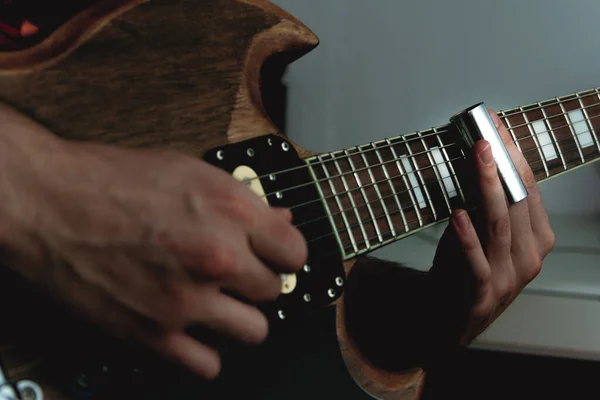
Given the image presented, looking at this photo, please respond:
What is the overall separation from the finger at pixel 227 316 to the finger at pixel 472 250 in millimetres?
273

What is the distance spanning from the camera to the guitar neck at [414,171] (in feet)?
1.65

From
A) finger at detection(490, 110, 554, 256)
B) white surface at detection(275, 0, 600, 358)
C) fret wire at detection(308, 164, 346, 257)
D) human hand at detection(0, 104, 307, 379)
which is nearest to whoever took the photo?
human hand at detection(0, 104, 307, 379)

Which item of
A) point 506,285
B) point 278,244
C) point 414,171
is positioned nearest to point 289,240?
point 278,244

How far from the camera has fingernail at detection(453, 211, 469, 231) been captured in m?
0.55

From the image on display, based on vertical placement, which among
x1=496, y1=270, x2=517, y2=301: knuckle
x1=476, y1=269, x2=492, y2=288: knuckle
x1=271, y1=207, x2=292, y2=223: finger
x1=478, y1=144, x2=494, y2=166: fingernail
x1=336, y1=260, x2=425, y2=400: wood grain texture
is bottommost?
x1=336, y1=260, x2=425, y2=400: wood grain texture

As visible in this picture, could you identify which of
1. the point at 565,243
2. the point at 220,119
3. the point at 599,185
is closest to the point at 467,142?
the point at 220,119

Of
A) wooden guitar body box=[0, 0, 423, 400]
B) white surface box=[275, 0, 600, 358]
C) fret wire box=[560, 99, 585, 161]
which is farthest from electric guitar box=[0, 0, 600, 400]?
white surface box=[275, 0, 600, 358]

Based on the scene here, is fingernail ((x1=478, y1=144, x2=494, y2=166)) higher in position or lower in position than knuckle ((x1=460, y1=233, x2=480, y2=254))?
higher

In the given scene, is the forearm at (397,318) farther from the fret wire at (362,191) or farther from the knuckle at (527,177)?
the knuckle at (527,177)

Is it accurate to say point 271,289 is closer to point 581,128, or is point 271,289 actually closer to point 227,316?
point 227,316

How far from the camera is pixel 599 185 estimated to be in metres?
1.01

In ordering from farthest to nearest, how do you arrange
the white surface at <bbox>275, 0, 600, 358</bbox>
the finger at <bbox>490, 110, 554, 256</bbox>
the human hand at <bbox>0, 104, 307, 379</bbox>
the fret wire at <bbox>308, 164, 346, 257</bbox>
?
the white surface at <bbox>275, 0, 600, 358</bbox> → the finger at <bbox>490, 110, 554, 256</bbox> → the fret wire at <bbox>308, 164, 346, 257</bbox> → the human hand at <bbox>0, 104, 307, 379</bbox>

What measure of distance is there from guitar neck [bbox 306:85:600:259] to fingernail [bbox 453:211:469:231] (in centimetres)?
2

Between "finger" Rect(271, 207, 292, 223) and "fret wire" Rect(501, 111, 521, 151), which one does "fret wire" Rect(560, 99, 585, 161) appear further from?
"finger" Rect(271, 207, 292, 223)
